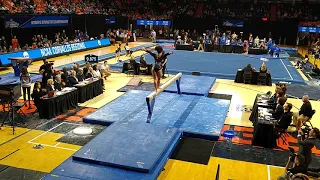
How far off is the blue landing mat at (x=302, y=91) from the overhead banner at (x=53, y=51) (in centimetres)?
1615

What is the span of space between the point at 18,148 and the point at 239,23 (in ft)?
115

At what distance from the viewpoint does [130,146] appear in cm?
797

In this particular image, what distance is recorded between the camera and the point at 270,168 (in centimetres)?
807

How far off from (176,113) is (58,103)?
166 inches

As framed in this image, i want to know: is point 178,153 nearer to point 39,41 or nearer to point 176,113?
point 176,113

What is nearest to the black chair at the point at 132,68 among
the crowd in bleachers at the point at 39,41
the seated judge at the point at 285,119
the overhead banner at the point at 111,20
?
the crowd in bleachers at the point at 39,41

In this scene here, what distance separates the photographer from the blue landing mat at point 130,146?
23.5ft

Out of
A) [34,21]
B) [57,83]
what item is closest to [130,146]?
[57,83]

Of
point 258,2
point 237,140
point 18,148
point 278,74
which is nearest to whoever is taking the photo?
point 18,148

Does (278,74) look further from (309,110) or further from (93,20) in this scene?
(93,20)

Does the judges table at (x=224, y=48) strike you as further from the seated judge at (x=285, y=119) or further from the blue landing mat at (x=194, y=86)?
the seated judge at (x=285, y=119)

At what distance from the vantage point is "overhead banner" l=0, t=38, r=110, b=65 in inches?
780

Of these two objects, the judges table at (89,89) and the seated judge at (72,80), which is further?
the seated judge at (72,80)

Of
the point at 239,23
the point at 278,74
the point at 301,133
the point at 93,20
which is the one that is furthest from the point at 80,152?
the point at 239,23
